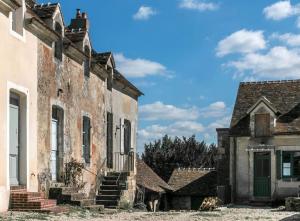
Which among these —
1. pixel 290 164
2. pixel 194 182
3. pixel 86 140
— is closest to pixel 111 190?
pixel 86 140

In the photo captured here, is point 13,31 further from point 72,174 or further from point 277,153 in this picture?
point 277,153

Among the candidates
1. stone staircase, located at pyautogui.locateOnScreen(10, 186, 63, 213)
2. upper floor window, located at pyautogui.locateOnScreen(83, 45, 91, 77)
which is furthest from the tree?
stone staircase, located at pyautogui.locateOnScreen(10, 186, 63, 213)

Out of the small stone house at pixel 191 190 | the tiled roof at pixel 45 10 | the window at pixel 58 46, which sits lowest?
the small stone house at pixel 191 190

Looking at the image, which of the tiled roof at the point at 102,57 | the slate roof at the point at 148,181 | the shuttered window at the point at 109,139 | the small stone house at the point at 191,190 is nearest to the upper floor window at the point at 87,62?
the tiled roof at the point at 102,57

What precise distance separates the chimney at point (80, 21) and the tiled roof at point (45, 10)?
501 cm

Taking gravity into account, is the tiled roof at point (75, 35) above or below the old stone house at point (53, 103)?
above

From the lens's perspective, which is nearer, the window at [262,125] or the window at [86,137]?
the window at [86,137]

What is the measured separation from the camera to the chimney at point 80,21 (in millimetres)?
24006

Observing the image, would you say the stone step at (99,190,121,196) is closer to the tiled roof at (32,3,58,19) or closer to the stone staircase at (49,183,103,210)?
the stone staircase at (49,183,103,210)

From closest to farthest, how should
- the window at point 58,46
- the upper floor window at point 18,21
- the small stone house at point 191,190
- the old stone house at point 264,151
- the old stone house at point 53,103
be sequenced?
the old stone house at point 53,103
the upper floor window at point 18,21
the window at point 58,46
the old stone house at point 264,151
the small stone house at point 191,190

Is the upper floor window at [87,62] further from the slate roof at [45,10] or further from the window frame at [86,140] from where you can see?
the slate roof at [45,10]

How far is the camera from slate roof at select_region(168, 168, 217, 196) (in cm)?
3388

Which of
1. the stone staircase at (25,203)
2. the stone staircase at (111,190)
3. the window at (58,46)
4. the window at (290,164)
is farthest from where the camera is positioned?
the window at (290,164)

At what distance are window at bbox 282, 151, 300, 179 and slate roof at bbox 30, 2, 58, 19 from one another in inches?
609
